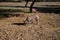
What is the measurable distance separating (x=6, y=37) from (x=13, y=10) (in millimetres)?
6766

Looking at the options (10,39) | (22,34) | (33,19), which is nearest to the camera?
(10,39)

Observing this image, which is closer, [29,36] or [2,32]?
[29,36]

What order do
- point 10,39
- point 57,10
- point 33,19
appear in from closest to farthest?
point 10,39, point 33,19, point 57,10

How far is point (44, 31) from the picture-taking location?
7082mm

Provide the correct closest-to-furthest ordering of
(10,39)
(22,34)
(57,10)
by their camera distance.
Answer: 1. (10,39)
2. (22,34)
3. (57,10)

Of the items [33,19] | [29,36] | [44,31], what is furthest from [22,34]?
[33,19]

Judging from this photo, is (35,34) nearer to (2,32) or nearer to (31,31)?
(31,31)

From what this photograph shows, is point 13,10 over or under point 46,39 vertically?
under

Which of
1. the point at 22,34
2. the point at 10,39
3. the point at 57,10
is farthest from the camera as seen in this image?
the point at 57,10

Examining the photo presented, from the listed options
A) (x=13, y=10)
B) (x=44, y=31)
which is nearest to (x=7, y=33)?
(x=44, y=31)

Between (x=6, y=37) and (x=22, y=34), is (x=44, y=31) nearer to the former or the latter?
(x=22, y=34)

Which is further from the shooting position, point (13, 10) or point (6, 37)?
point (13, 10)

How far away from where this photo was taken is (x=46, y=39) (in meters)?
6.08

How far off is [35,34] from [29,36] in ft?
1.12
